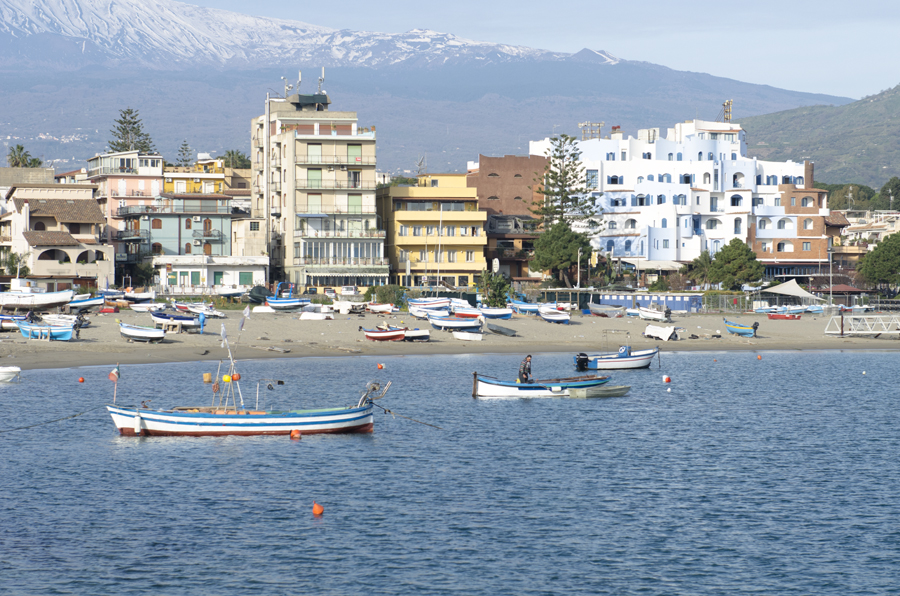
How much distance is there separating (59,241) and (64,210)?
6.44 metres

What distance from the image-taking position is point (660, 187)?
144 meters

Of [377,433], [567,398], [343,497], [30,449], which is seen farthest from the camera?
[567,398]

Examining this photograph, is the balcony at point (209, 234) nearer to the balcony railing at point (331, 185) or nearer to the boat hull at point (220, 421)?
the balcony railing at point (331, 185)

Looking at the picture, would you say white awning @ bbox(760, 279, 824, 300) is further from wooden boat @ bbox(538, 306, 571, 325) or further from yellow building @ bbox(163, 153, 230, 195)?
yellow building @ bbox(163, 153, 230, 195)

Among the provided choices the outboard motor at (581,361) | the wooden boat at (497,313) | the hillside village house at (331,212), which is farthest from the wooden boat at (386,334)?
the hillside village house at (331,212)

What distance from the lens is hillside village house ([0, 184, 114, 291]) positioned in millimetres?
105562

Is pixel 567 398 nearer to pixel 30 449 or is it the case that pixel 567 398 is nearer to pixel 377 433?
pixel 377 433

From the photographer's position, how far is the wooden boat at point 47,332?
70.7 metres

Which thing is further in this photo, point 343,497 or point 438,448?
point 438,448

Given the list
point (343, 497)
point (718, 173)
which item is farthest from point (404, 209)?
point (343, 497)

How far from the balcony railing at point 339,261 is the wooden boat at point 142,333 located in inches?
1840

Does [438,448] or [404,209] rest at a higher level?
[404,209]

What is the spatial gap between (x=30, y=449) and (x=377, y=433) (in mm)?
14005

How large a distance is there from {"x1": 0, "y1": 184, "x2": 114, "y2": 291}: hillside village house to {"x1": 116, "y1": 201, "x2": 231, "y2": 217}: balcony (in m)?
5.54
